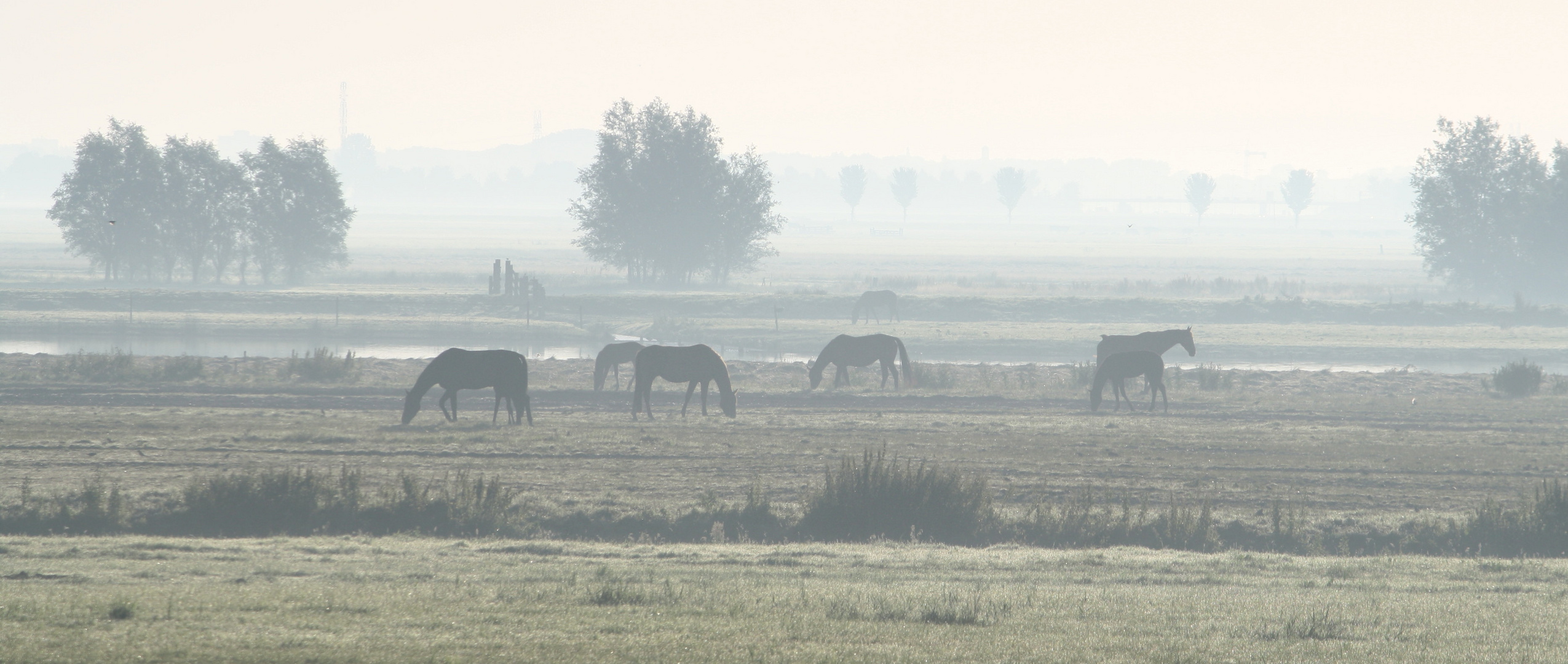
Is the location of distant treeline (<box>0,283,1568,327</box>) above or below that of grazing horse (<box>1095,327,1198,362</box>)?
above

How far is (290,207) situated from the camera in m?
68.8

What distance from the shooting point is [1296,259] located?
12738cm

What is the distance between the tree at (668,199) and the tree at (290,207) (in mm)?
14449

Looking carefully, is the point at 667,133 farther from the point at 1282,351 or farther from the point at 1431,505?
the point at 1431,505

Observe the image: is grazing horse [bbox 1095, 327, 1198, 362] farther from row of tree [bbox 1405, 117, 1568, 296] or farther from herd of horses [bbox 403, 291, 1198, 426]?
row of tree [bbox 1405, 117, 1568, 296]

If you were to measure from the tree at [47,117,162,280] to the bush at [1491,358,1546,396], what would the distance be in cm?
6499

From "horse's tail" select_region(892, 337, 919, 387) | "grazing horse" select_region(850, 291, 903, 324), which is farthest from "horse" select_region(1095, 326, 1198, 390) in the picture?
"grazing horse" select_region(850, 291, 903, 324)

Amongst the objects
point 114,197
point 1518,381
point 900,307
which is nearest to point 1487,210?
point 900,307

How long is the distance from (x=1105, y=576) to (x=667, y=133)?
6299 centimetres

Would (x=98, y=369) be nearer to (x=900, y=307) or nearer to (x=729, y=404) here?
(x=729, y=404)

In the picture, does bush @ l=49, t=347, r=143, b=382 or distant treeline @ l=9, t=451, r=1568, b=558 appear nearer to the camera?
distant treeline @ l=9, t=451, r=1568, b=558

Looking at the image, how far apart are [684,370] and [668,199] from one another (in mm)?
47194

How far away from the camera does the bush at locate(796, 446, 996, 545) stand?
15539 mm

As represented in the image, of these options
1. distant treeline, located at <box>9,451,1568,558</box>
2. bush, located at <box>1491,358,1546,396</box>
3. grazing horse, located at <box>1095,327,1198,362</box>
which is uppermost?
grazing horse, located at <box>1095,327,1198,362</box>
